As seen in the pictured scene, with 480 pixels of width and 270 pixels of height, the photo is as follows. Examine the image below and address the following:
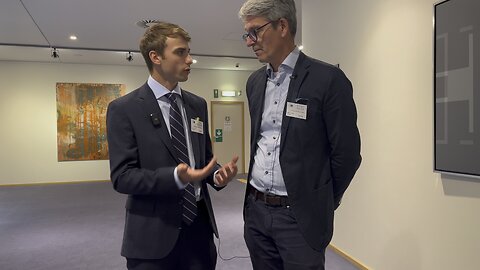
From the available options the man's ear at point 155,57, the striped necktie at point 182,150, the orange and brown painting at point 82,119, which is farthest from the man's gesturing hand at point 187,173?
the orange and brown painting at point 82,119

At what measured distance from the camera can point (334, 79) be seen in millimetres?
1427

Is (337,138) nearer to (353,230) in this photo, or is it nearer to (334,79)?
(334,79)

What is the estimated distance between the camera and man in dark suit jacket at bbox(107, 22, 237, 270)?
51.9 inches

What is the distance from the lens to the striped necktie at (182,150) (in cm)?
141

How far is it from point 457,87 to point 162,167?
179cm

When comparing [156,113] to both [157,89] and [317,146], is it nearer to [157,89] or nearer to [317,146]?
[157,89]

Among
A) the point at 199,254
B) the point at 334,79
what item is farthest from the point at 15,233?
the point at 334,79

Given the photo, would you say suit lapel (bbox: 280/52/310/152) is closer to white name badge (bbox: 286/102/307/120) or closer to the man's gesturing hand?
white name badge (bbox: 286/102/307/120)

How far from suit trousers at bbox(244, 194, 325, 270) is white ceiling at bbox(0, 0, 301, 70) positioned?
341 cm

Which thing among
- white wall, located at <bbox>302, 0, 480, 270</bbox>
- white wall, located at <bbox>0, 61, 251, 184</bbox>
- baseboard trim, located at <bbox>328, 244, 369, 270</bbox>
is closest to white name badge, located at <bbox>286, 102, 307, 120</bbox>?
white wall, located at <bbox>302, 0, 480, 270</bbox>

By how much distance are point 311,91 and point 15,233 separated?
15.0ft

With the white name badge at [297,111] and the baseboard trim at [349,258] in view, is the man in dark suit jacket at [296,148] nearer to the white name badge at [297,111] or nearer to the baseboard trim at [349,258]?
the white name badge at [297,111]

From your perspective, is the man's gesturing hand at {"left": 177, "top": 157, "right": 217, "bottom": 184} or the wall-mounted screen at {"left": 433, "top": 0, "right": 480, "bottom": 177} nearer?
the man's gesturing hand at {"left": 177, "top": 157, "right": 217, "bottom": 184}

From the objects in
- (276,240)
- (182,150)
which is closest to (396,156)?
(276,240)
